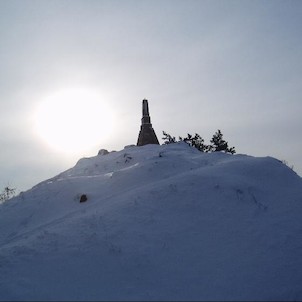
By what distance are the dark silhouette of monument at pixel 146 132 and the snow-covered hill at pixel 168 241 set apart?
40.2ft

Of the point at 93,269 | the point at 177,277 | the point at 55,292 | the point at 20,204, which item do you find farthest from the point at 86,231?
the point at 20,204

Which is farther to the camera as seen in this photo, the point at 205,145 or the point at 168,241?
the point at 205,145

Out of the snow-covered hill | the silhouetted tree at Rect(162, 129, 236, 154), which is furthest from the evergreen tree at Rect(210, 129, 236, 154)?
the snow-covered hill

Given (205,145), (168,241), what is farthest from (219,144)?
(168,241)

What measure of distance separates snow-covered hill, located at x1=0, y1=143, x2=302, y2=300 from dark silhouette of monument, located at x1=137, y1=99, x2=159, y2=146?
12254mm

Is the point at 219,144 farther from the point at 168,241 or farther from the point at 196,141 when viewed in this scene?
the point at 168,241

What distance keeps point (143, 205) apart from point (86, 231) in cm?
180

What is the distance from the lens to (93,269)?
294 inches

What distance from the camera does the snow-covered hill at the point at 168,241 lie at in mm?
6898

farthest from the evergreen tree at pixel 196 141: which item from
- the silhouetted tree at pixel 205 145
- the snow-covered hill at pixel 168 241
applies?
the snow-covered hill at pixel 168 241

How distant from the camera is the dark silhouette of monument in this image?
25.2 m

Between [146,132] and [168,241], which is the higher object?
[146,132]

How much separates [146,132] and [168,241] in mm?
17448

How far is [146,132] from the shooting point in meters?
25.4
